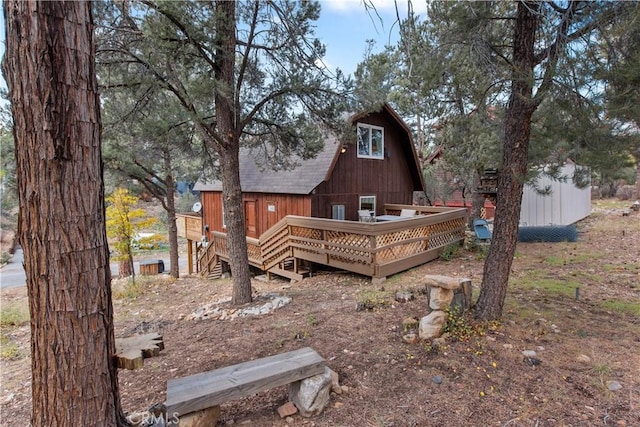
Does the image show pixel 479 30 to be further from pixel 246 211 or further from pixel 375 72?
pixel 246 211

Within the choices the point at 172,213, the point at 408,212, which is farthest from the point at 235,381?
the point at 172,213

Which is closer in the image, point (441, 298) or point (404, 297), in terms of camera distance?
point (441, 298)

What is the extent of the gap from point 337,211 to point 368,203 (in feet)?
5.06

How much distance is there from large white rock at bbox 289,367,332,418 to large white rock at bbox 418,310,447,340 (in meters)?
1.47

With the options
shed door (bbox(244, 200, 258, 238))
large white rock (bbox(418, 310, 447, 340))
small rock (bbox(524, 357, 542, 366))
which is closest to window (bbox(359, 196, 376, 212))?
shed door (bbox(244, 200, 258, 238))

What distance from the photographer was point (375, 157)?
38.9ft

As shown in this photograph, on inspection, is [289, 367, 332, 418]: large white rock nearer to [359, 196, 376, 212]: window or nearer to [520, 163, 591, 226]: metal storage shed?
[359, 196, 376, 212]: window

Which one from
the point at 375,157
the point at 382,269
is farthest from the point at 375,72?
the point at 375,157

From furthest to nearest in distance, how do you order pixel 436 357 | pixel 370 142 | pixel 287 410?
pixel 370 142 < pixel 436 357 < pixel 287 410

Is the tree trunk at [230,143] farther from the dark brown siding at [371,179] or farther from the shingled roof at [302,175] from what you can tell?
the dark brown siding at [371,179]

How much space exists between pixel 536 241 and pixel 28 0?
38.6ft

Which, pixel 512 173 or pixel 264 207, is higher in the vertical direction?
pixel 512 173

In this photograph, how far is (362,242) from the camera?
7.50m

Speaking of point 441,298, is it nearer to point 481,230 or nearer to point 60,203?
Answer: point 60,203
